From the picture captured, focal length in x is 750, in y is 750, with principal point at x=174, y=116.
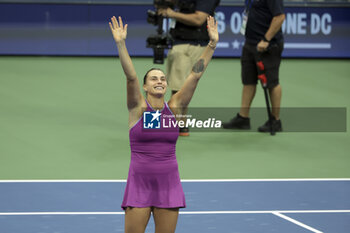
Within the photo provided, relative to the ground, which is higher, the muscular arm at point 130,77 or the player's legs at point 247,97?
the muscular arm at point 130,77

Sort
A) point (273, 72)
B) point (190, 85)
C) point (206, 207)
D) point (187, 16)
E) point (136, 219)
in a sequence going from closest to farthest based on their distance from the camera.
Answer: point (136, 219) < point (190, 85) < point (206, 207) < point (187, 16) < point (273, 72)

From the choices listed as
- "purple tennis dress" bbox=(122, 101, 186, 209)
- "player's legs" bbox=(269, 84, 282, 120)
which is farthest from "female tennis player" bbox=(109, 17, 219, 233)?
"player's legs" bbox=(269, 84, 282, 120)

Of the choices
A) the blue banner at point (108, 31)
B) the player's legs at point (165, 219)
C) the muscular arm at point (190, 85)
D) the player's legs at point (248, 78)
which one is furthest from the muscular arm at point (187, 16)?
the blue banner at point (108, 31)

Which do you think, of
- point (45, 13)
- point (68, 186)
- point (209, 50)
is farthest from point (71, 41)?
point (209, 50)

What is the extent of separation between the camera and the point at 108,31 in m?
18.2

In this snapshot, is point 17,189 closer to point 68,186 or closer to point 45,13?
point 68,186

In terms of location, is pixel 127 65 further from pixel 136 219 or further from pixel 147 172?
pixel 136 219

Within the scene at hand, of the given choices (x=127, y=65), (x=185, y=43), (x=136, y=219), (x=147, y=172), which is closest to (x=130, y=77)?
(x=127, y=65)

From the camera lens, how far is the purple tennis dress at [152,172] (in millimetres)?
4973

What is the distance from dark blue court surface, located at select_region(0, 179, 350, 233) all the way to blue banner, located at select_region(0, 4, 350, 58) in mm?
10173

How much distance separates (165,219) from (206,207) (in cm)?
241

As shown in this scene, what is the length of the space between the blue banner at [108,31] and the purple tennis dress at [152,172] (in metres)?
13.2

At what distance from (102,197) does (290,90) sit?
745cm

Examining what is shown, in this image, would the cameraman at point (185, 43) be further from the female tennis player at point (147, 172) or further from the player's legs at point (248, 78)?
the female tennis player at point (147, 172)
